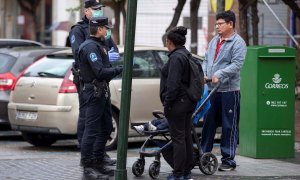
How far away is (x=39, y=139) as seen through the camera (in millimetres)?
14133

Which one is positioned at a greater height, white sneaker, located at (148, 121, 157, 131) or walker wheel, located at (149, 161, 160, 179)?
white sneaker, located at (148, 121, 157, 131)

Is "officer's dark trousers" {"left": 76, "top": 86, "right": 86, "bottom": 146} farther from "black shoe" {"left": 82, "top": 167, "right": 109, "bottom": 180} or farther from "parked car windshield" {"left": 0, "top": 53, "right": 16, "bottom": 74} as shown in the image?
"parked car windshield" {"left": 0, "top": 53, "right": 16, "bottom": 74}

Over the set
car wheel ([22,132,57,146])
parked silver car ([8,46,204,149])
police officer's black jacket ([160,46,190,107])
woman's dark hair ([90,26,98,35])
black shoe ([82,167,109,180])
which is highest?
woman's dark hair ([90,26,98,35])

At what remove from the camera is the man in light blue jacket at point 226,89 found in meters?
10.5

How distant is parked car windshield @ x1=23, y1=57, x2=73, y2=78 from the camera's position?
13422 millimetres

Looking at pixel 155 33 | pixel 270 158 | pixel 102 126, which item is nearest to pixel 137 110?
pixel 270 158

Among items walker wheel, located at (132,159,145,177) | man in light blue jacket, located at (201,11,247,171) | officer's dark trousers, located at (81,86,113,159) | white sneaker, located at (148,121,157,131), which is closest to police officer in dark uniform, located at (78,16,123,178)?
officer's dark trousers, located at (81,86,113,159)

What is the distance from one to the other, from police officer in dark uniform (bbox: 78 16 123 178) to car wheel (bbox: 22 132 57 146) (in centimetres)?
422

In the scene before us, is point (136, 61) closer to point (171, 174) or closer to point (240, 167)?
point (240, 167)

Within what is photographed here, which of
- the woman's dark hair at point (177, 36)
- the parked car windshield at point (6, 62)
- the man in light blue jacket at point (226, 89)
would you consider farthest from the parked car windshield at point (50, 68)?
the woman's dark hair at point (177, 36)

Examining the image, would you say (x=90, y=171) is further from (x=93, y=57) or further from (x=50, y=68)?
(x=50, y=68)

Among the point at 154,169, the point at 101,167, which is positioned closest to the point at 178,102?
the point at 154,169

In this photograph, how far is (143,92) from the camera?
13438 mm

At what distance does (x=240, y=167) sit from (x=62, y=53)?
4.05 meters
